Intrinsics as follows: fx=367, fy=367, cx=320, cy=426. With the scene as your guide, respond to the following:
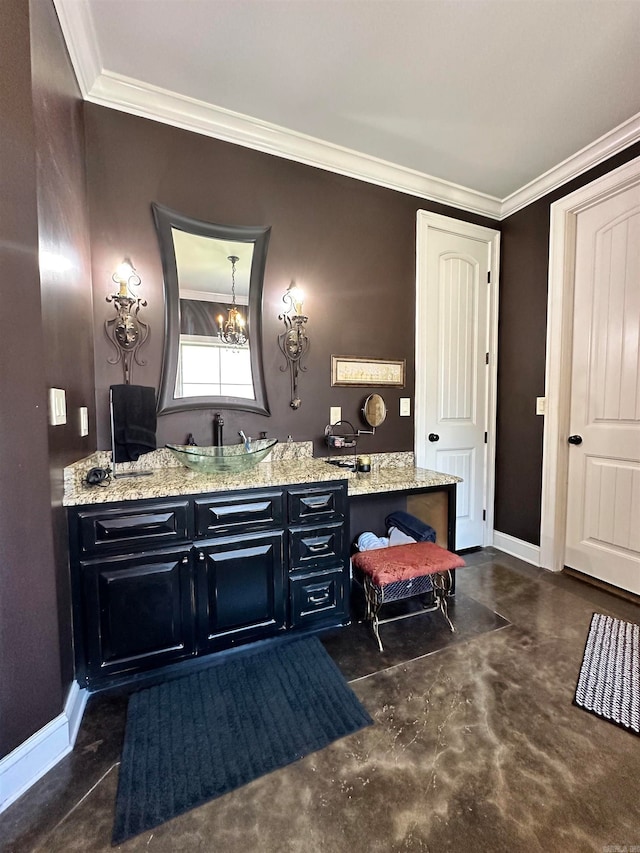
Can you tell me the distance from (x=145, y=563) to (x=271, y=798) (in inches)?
36.7

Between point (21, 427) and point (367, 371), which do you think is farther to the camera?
point (367, 371)

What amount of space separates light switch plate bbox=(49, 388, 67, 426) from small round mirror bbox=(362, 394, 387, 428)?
1.72 meters

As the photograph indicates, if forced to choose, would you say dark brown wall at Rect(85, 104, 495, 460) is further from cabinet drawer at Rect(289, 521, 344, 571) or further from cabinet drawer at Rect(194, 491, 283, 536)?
cabinet drawer at Rect(289, 521, 344, 571)

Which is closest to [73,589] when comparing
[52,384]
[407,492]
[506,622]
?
[52,384]

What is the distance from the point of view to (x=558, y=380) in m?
2.66

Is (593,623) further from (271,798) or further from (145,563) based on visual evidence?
(145,563)

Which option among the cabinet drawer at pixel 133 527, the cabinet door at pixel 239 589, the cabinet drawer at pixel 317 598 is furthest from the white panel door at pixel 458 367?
the cabinet drawer at pixel 133 527

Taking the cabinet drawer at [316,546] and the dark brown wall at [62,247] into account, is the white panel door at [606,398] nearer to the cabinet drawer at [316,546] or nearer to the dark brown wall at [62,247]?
the cabinet drawer at [316,546]

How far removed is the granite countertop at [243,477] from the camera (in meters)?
1.53

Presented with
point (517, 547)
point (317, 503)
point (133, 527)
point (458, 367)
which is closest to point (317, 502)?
point (317, 503)

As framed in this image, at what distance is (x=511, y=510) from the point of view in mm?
3016

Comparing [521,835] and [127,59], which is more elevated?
[127,59]

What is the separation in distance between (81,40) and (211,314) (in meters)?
1.25

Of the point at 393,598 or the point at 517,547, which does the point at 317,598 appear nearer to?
the point at 393,598
